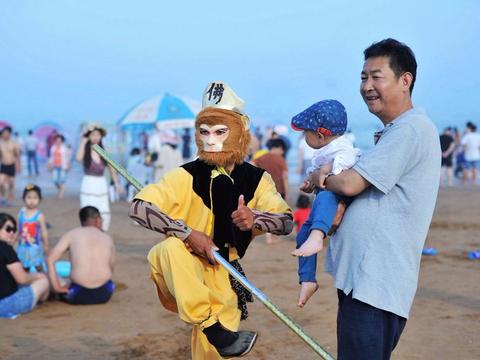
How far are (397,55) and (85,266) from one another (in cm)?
470

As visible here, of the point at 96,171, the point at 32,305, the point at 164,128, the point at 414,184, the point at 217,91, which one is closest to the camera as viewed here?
the point at 414,184

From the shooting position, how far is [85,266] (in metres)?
7.01

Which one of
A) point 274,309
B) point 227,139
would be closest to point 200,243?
point 274,309

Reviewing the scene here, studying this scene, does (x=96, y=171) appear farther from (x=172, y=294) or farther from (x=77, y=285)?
(x=172, y=294)

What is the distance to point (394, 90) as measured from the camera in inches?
120

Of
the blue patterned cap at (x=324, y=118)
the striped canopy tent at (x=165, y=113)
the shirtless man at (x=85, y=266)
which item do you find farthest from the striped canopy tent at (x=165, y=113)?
the blue patterned cap at (x=324, y=118)

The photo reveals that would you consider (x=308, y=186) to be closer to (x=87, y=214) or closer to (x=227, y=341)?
(x=227, y=341)

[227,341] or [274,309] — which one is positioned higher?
[274,309]

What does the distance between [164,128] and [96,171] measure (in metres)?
6.74

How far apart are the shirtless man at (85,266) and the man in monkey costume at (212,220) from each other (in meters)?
3.37

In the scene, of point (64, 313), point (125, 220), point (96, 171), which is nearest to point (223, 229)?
point (64, 313)

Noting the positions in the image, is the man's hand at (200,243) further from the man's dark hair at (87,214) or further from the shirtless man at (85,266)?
the man's dark hair at (87,214)

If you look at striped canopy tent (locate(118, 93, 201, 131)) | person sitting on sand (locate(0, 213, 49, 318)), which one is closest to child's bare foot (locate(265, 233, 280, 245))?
person sitting on sand (locate(0, 213, 49, 318))

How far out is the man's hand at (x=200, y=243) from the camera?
3.52m
